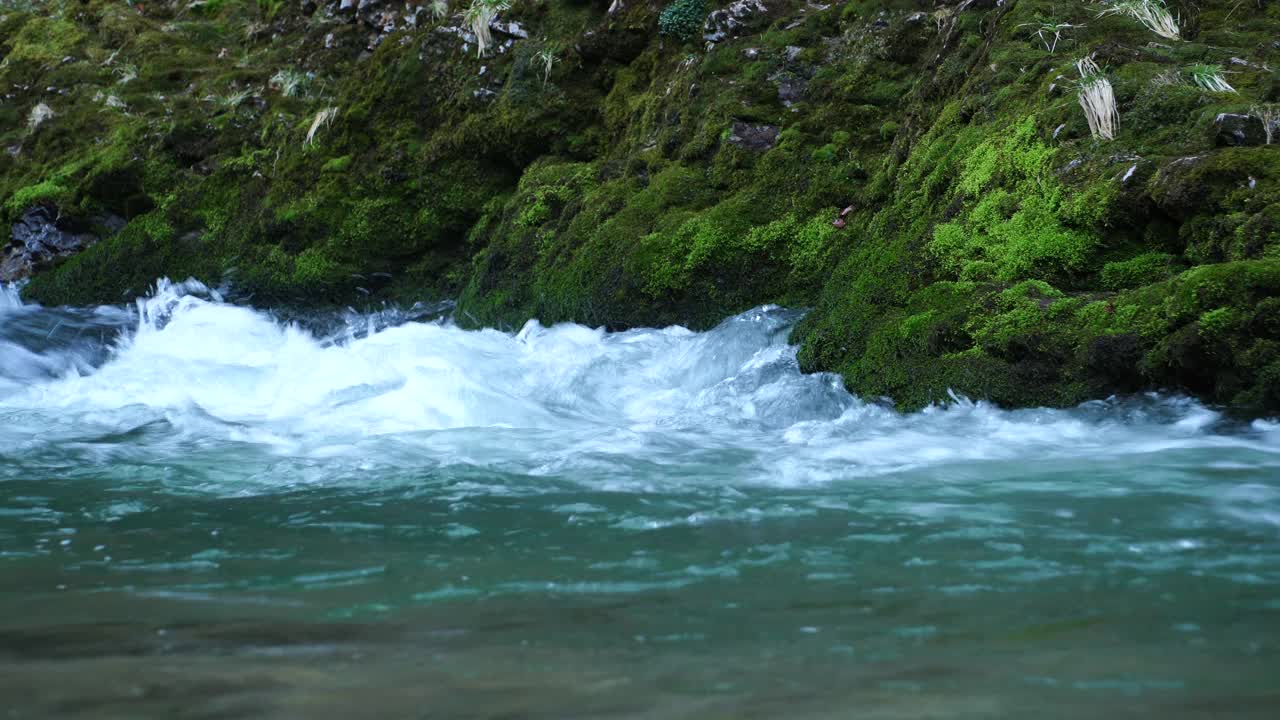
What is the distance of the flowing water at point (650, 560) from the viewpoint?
2014 millimetres

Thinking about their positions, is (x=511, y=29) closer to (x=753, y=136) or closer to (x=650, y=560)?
(x=753, y=136)

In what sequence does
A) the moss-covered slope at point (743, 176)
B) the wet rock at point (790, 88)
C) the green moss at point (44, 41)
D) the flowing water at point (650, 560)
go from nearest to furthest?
the flowing water at point (650, 560)
the moss-covered slope at point (743, 176)
the wet rock at point (790, 88)
the green moss at point (44, 41)

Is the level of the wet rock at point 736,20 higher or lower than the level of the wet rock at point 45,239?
higher

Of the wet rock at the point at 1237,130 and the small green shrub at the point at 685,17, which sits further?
the small green shrub at the point at 685,17

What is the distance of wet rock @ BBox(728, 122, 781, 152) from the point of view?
9.12m

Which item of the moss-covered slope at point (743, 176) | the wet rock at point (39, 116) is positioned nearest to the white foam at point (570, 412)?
the moss-covered slope at point (743, 176)

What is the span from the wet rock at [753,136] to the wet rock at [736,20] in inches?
65.1

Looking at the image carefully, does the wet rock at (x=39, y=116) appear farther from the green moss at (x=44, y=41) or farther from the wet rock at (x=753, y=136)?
the wet rock at (x=753, y=136)

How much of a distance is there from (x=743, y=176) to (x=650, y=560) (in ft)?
20.9

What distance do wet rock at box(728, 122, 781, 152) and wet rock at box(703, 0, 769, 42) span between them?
5.43 ft

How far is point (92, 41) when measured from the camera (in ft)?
59.8

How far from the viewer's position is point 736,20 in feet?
34.3

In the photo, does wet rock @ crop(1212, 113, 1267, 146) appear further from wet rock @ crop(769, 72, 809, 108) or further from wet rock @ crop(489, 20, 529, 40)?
wet rock @ crop(489, 20, 529, 40)

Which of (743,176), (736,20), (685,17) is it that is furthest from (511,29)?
(743,176)
